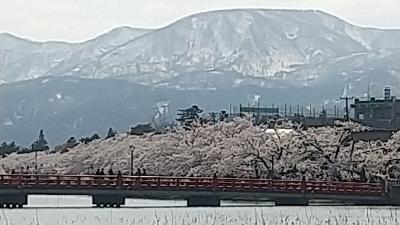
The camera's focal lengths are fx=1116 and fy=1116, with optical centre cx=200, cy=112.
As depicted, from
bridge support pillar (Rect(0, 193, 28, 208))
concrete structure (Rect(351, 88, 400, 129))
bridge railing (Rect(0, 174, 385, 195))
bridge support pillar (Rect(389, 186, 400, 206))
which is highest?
concrete structure (Rect(351, 88, 400, 129))

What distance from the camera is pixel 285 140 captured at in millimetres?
78562

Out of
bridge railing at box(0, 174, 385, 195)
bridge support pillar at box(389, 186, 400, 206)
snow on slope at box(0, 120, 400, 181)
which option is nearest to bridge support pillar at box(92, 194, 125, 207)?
bridge railing at box(0, 174, 385, 195)

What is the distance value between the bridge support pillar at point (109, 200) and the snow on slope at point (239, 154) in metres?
15.5

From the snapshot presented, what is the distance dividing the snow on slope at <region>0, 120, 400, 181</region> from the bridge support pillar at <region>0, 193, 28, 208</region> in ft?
63.7

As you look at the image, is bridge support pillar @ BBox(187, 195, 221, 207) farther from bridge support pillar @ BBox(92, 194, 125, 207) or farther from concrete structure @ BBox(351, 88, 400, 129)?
concrete structure @ BBox(351, 88, 400, 129)

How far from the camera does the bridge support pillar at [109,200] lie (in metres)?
60.8

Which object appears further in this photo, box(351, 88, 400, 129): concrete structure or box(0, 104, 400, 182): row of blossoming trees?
box(351, 88, 400, 129): concrete structure

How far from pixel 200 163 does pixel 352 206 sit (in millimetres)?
24151

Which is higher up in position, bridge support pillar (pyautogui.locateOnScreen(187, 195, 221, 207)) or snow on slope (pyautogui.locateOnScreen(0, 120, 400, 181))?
snow on slope (pyautogui.locateOnScreen(0, 120, 400, 181))

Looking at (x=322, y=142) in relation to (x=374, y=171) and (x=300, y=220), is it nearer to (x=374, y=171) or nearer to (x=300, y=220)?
(x=374, y=171)

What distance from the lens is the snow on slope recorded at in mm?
72188

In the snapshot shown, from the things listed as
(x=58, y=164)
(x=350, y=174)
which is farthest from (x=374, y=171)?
(x=58, y=164)

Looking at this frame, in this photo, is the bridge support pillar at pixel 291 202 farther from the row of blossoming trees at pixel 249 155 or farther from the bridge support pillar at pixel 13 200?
the bridge support pillar at pixel 13 200

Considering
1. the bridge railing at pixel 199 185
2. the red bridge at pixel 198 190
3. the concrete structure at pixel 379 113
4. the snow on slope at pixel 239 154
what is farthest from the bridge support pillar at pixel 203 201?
the concrete structure at pixel 379 113
